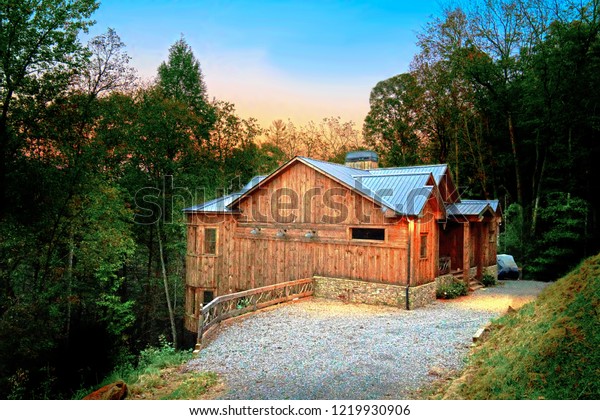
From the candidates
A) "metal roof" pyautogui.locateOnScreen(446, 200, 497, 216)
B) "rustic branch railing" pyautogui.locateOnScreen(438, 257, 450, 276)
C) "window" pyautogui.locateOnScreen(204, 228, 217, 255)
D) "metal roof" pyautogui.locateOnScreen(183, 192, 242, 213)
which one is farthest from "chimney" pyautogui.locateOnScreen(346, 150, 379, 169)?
"window" pyautogui.locateOnScreen(204, 228, 217, 255)

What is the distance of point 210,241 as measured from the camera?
18844 millimetres

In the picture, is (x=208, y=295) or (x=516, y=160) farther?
(x=516, y=160)

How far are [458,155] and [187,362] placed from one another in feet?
89.6

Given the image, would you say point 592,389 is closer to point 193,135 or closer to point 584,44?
point 584,44

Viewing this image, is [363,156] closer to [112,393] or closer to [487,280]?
[487,280]

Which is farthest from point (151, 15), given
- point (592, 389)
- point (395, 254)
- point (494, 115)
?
point (494, 115)

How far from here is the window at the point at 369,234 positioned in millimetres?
14495

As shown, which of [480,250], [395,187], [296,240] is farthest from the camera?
[480,250]

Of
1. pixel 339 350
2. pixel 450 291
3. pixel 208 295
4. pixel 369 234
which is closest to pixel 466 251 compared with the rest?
pixel 450 291

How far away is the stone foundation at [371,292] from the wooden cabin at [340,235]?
0.12 feet

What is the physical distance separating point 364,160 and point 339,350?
15713 mm

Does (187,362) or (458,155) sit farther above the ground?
(458,155)

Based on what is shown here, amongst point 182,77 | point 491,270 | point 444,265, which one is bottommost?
point 491,270

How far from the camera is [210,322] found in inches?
428
